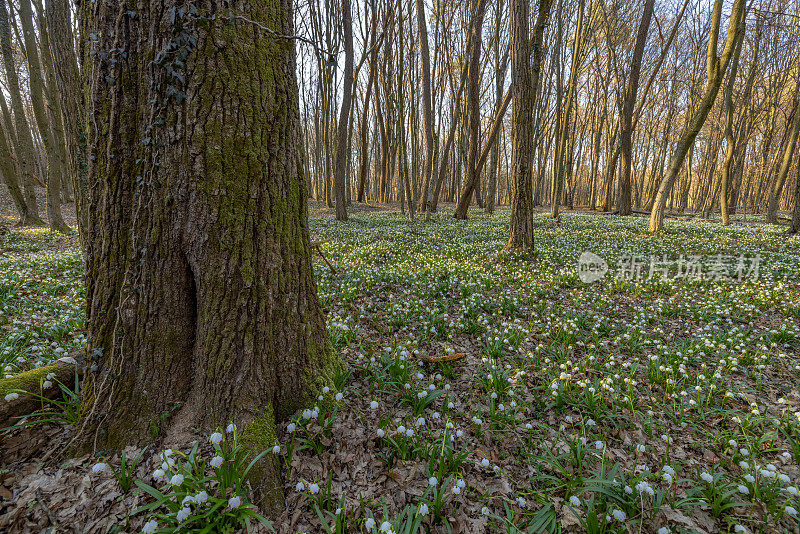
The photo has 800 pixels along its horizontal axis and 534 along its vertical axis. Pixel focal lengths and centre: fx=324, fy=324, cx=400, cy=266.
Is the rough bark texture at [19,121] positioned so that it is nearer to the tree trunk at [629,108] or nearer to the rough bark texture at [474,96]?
the rough bark texture at [474,96]

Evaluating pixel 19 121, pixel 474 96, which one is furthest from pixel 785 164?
pixel 19 121

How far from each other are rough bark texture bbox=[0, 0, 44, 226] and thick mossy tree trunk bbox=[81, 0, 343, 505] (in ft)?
39.6

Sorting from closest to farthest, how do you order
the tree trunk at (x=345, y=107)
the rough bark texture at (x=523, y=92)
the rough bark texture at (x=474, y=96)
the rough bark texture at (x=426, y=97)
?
the rough bark texture at (x=523, y=92) < the rough bark texture at (x=426, y=97) < the tree trunk at (x=345, y=107) < the rough bark texture at (x=474, y=96)

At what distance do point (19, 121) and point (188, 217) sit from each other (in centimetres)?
1467

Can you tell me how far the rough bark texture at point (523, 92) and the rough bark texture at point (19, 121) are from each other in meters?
13.5

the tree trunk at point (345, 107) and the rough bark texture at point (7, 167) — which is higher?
the tree trunk at point (345, 107)

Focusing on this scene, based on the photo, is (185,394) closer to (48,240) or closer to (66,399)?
(66,399)

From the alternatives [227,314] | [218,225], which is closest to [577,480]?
[227,314]

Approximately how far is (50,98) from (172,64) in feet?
41.6

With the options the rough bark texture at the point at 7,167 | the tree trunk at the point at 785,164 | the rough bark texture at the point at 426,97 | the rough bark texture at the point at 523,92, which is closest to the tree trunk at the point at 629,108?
the tree trunk at the point at 785,164

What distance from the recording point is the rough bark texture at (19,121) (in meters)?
9.12

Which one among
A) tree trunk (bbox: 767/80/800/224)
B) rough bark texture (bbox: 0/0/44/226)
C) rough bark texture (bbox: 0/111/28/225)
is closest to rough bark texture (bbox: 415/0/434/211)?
rough bark texture (bbox: 0/0/44/226)

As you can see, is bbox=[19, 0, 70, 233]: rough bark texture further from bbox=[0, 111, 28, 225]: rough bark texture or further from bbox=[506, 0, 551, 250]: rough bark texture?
bbox=[506, 0, 551, 250]: rough bark texture

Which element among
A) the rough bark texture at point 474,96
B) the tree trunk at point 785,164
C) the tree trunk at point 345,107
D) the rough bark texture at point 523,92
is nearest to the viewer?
the rough bark texture at point 523,92
